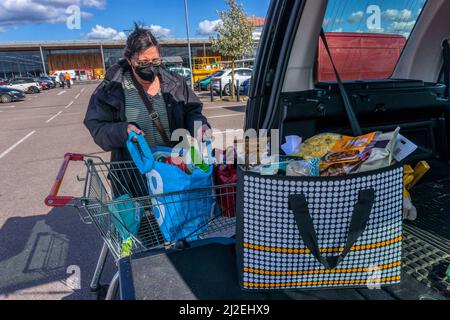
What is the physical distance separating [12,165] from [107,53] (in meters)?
65.1

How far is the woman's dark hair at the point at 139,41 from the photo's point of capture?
7.44ft

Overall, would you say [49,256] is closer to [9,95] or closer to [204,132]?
[204,132]

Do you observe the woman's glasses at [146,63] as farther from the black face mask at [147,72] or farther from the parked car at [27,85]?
the parked car at [27,85]

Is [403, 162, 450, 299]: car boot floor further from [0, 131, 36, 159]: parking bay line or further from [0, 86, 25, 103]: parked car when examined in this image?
[0, 86, 25, 103]: parked car

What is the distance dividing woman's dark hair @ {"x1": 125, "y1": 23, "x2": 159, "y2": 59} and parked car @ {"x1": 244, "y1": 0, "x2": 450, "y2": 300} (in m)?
0.77

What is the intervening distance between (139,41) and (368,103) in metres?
1.74

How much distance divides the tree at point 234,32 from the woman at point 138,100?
1445 centimetres

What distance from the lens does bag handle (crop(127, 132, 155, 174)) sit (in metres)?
1.72

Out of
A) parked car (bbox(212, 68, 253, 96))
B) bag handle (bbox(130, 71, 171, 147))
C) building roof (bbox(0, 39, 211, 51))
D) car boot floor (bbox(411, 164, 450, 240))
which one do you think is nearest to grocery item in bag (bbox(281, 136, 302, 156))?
car boot floor (bbox(411, 164, 450, 240))

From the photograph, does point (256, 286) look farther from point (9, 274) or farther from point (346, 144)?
point (9, 274)

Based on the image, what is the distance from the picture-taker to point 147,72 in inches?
91.7

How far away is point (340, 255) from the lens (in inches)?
49.6

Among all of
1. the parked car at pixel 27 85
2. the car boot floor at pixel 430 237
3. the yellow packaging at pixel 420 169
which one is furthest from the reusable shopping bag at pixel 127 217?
the parked car at pixel 27 85

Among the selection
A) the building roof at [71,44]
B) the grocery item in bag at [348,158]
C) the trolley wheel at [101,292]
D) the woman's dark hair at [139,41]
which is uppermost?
the building roof at [71,44]
